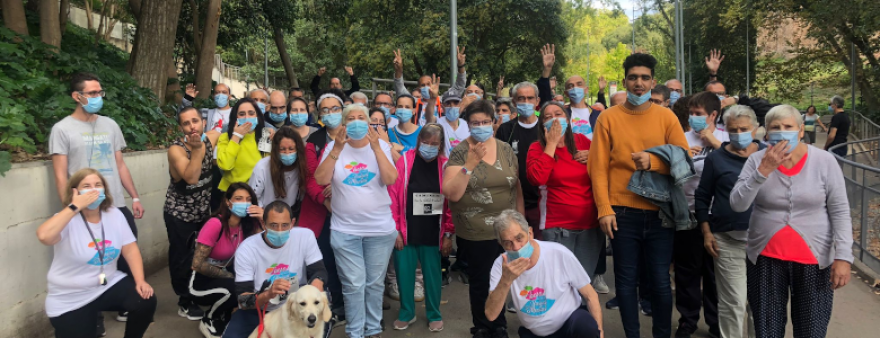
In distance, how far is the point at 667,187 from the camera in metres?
4.22

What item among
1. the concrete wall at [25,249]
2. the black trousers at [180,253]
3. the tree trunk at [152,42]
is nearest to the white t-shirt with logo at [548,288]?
the black trousers at [180,253]

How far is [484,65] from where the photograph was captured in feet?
78.5

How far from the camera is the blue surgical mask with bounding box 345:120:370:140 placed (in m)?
4.59

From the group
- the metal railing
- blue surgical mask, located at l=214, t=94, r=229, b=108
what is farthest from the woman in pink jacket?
the metal railing

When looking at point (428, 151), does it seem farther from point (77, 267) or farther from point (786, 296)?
point (786, 296)

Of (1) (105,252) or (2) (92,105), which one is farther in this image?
(2) (92,105)

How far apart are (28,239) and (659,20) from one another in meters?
56.4

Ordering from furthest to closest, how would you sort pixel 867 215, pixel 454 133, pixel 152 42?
pixel 152 42 → pixel 867 215 → pixel 454 133

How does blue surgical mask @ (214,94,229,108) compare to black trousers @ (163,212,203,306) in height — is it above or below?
above

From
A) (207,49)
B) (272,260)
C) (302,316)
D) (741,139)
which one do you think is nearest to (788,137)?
(741,139)

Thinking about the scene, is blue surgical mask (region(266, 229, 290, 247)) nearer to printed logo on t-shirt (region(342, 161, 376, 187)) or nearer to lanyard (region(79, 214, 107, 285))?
printed logo on t-shirt (region(342, 161, 376, 187))

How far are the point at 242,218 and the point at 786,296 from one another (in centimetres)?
404

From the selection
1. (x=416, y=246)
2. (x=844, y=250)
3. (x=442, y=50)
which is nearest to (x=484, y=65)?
(x=442, y=50)

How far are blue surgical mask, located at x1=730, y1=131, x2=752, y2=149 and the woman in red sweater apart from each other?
1051 millimetres
